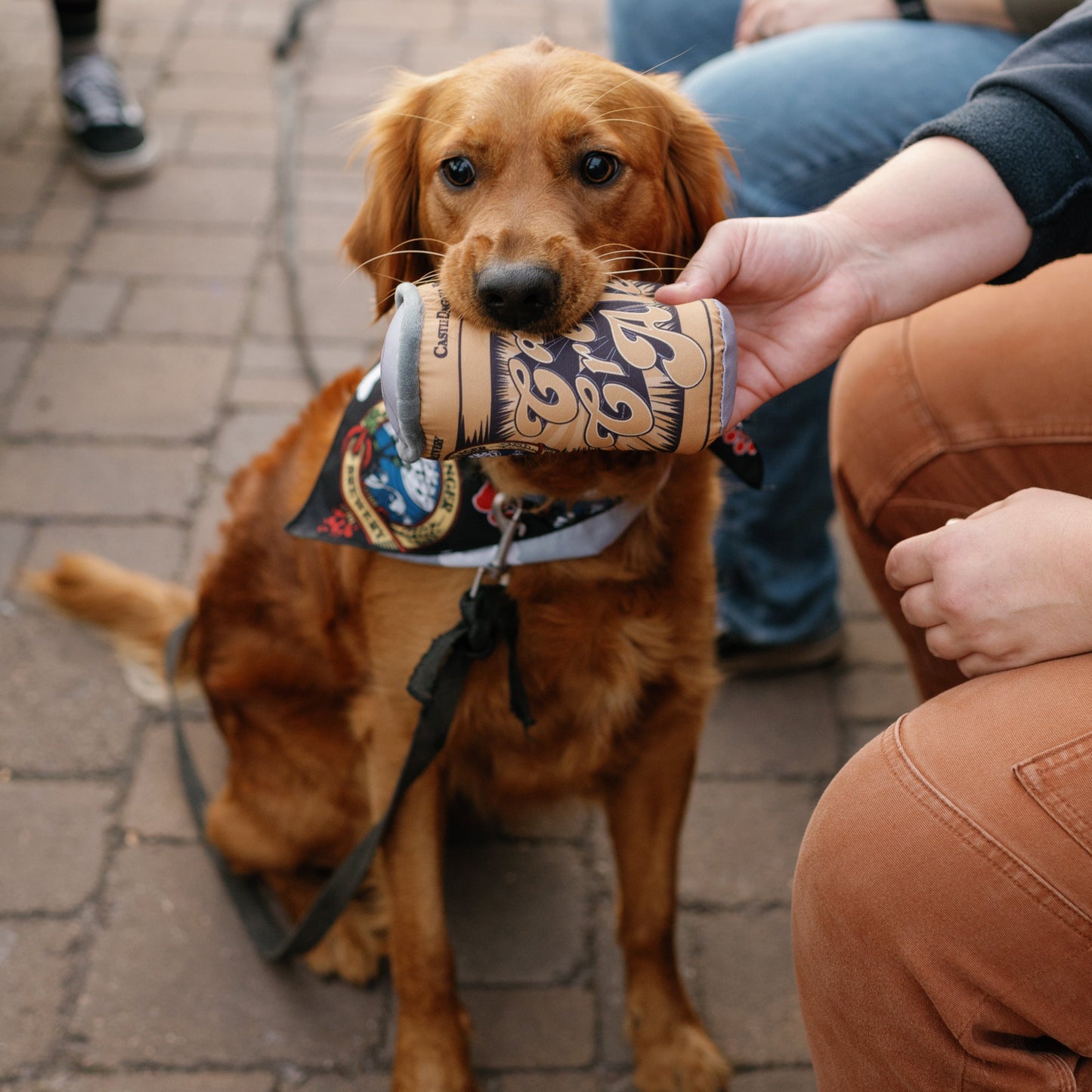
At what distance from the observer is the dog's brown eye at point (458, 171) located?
154 cm

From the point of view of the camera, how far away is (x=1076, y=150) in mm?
1464

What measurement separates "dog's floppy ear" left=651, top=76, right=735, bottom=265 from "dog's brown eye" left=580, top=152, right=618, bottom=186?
163 millimetres

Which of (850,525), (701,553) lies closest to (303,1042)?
(701,553)

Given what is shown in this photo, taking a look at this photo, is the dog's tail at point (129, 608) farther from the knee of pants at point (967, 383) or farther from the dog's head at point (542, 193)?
the knee of pants at point (967, 383)

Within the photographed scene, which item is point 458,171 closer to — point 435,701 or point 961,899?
point 435,701

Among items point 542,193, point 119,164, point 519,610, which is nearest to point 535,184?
point 542,193

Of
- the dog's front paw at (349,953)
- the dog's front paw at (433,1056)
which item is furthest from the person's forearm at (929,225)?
the dog's front paw at (349,953)

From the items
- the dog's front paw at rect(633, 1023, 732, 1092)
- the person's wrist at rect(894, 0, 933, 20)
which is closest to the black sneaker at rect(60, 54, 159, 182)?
the person's wrist at rect(894, 0, 933, 20)

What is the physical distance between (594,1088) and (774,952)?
1.39 ft

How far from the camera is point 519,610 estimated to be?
1.66m

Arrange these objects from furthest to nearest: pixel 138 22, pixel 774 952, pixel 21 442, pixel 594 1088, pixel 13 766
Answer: pixel 138 22
pixel 21 442
pixel 13 766
pixel 774 952
pixel 594 1088

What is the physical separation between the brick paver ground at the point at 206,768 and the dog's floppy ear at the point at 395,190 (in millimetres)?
1099

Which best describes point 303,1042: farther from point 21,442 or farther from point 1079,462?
point 21,442

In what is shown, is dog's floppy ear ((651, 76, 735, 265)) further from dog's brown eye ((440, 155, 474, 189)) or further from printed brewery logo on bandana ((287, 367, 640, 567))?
printed brewery logo on bandana ((287, 367, 640, 567))
